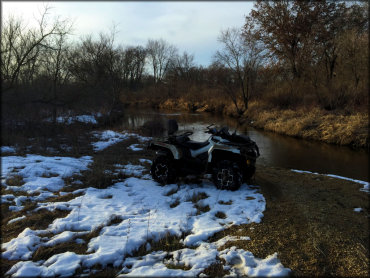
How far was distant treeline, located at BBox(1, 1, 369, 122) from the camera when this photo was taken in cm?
1259

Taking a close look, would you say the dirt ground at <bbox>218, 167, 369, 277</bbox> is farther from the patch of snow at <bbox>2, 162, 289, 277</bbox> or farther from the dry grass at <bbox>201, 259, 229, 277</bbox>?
the dry grass at <bbox>201, 259, 229, 277</bbox>

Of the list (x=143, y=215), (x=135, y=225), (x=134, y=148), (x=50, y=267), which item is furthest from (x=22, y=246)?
(x=134, y=148)

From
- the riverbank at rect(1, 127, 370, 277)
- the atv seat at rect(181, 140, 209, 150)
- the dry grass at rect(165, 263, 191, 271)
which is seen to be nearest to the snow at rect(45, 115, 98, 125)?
the riverbank at rect(1, 127, 370, 277)

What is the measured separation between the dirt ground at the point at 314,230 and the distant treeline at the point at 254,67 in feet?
34.5

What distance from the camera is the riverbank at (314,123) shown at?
1270 centimetres

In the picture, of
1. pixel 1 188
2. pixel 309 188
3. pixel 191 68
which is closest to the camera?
pixel 1 188

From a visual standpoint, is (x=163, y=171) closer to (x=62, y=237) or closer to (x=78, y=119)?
(x=62, y=237)

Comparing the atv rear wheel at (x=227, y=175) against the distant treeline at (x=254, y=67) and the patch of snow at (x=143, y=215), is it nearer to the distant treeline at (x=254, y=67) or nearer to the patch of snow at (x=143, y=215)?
the patch of snow at (x=143, y=215)

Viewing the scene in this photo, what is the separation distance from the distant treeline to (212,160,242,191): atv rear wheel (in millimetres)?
9129

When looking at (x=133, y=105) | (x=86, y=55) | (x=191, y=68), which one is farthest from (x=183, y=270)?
(x=191, y=68)

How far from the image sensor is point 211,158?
5363 mm

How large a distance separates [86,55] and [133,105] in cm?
1845

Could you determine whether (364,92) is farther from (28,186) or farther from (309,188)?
(28,186)

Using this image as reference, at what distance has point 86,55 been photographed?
23.3 m
